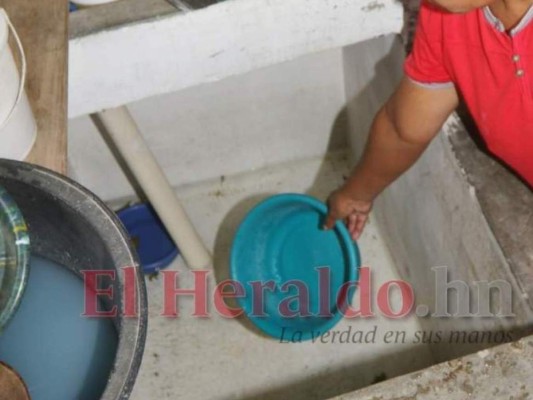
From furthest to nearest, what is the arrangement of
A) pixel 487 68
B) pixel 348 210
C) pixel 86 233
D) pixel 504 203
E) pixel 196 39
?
pixel 348 210 < pixel 196 39 < pixel 504 203 < pixel 487 68 < pixel 86 233

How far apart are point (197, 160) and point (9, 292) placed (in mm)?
1121

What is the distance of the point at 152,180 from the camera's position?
1.48 meters

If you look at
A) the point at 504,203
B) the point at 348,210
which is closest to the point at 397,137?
the point at 504,203

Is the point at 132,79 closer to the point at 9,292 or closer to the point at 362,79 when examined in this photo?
the point at 362,79

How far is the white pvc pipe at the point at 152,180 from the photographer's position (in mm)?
1402

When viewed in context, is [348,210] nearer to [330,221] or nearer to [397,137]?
[330,221]

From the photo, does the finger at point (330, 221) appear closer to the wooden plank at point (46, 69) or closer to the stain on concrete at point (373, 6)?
the stain on concrete at point (373, 6)

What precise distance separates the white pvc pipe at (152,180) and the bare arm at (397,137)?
14.6 inches

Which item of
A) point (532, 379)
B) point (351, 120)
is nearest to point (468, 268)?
point (532, 379)

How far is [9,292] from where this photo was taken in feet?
2.31

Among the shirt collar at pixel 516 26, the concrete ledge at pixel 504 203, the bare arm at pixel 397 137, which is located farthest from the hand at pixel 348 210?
the shirt collar at pixel 516 26

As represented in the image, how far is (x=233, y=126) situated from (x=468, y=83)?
0.85 meters

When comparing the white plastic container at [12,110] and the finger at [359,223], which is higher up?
the white plastic container at [12,110]

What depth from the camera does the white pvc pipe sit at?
1.40m
